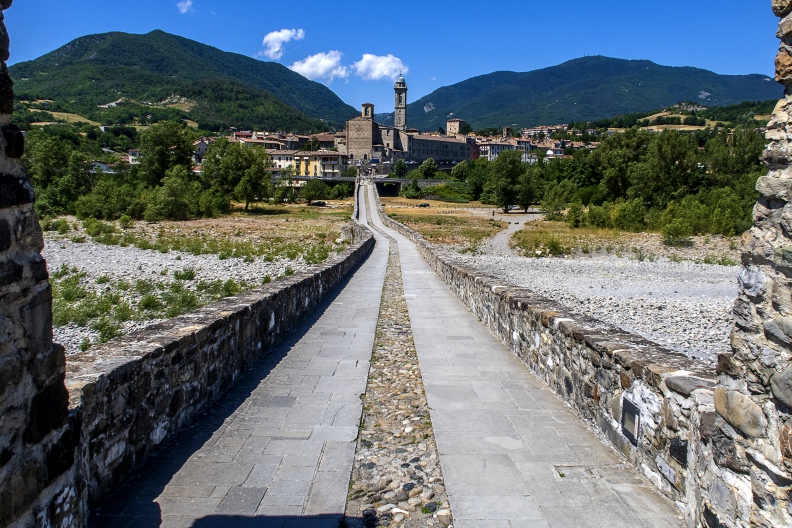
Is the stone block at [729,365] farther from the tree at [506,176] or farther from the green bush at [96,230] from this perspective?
the tree at [506,176]

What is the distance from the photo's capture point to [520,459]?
164 inches

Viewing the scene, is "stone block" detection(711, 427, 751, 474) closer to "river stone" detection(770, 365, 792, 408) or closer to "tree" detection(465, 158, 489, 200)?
"river stone" detection(770, 365, 792, 408)

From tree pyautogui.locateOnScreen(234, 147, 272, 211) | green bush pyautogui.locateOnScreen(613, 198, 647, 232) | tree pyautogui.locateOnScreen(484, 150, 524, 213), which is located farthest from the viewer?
tree pyautogui.locateOnScreen(484, 150, 524, 213)

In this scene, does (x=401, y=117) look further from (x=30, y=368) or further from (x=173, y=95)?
(x=30, y=368)

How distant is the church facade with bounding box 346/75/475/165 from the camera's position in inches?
5271

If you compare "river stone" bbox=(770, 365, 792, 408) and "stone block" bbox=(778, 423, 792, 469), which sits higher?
"river stone" bbox=(770, 365, 792, 408)

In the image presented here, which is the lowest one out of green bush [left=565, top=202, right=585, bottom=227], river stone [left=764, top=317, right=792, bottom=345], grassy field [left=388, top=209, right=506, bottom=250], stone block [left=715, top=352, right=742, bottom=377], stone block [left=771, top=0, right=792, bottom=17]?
grassy field [left=388, top=209, right=506, bottom=250]

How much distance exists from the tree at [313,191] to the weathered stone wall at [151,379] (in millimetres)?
77527

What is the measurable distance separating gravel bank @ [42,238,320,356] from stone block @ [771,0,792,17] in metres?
15.1

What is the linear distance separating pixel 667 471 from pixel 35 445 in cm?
354

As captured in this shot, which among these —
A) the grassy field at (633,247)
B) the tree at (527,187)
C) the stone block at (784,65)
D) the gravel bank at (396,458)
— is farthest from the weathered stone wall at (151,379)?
the tree at (527,187)

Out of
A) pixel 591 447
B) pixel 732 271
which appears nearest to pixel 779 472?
pixel 591 447

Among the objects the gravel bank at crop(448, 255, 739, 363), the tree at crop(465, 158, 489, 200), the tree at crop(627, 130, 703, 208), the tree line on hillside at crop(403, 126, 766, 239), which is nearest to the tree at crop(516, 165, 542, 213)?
the tree line on hillside at crop(403, 126, 766, 239)

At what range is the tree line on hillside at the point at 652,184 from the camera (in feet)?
137
